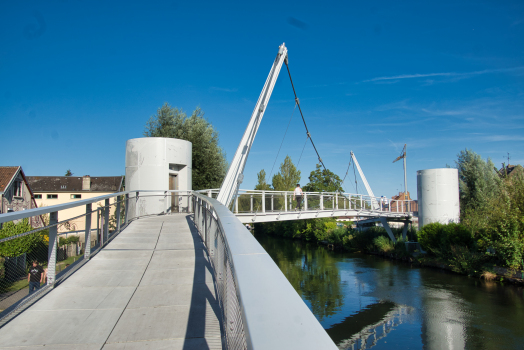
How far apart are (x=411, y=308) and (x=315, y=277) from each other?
7.81 metres

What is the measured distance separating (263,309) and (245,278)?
1.00ft

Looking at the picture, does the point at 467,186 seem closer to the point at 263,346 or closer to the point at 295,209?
the point at 295,209

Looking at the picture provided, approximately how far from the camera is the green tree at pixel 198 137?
26.1 metres

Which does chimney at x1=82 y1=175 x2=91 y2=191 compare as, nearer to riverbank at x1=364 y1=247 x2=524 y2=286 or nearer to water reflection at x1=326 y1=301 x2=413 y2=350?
riverbank at x1=364 y1=247 x2=524 y2=286

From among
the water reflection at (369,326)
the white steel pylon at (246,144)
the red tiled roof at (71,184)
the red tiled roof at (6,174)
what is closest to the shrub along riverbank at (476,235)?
the water reflection at (369,326)

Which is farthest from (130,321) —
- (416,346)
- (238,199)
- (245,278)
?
(238,199)

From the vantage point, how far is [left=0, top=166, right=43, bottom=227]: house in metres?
27.1

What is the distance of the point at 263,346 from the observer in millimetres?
1063

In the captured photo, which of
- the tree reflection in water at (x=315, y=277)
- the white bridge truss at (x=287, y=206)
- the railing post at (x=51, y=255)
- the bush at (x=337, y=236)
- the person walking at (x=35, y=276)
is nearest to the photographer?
the person walking at (x=35, y=276)

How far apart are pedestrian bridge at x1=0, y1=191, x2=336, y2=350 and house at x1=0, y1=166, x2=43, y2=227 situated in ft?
82.2

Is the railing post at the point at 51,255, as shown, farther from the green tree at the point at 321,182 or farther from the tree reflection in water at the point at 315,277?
the green tree at the point at 321,182

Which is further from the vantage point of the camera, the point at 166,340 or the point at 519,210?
the point at 519,210

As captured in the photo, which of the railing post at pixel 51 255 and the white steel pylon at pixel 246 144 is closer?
the railing post at pixel 51 255

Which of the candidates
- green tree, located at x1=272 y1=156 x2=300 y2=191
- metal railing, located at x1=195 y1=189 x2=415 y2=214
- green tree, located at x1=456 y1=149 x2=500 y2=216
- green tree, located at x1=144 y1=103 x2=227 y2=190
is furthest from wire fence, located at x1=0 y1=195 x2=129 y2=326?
green tree, located at x1=272 y1=156 x2=300 y2=191
